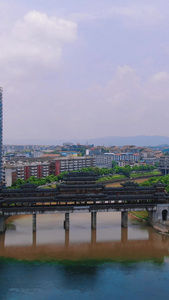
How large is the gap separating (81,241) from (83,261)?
7912 millimetres

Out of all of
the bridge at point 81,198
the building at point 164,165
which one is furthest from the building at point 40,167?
the bridge at point 81,198

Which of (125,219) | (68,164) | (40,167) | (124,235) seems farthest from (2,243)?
(68,164)

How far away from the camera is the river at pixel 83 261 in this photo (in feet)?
99.5

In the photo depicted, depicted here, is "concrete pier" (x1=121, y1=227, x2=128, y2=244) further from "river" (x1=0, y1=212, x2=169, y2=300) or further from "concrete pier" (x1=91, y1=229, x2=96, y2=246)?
"concrete pier" (x1=91, y1=229, x2=96, y2=246)

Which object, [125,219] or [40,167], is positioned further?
[40,167]

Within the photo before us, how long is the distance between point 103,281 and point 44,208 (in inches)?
741

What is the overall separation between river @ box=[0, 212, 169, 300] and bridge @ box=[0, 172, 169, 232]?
2.84 metres

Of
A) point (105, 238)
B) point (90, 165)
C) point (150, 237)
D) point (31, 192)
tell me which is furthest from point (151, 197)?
point (90, 165)

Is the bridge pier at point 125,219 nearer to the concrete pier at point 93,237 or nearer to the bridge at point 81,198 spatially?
the bridge at point 81,198

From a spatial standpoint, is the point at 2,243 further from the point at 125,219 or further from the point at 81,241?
the point at 125,219

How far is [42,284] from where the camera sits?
31.7 meters

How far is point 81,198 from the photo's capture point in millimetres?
50281

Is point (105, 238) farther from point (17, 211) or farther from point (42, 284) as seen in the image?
point (42, 284)

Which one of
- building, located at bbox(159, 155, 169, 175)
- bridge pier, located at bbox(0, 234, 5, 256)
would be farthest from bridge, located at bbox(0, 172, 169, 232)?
building, located at bbox(159, 155, 169, 175)
